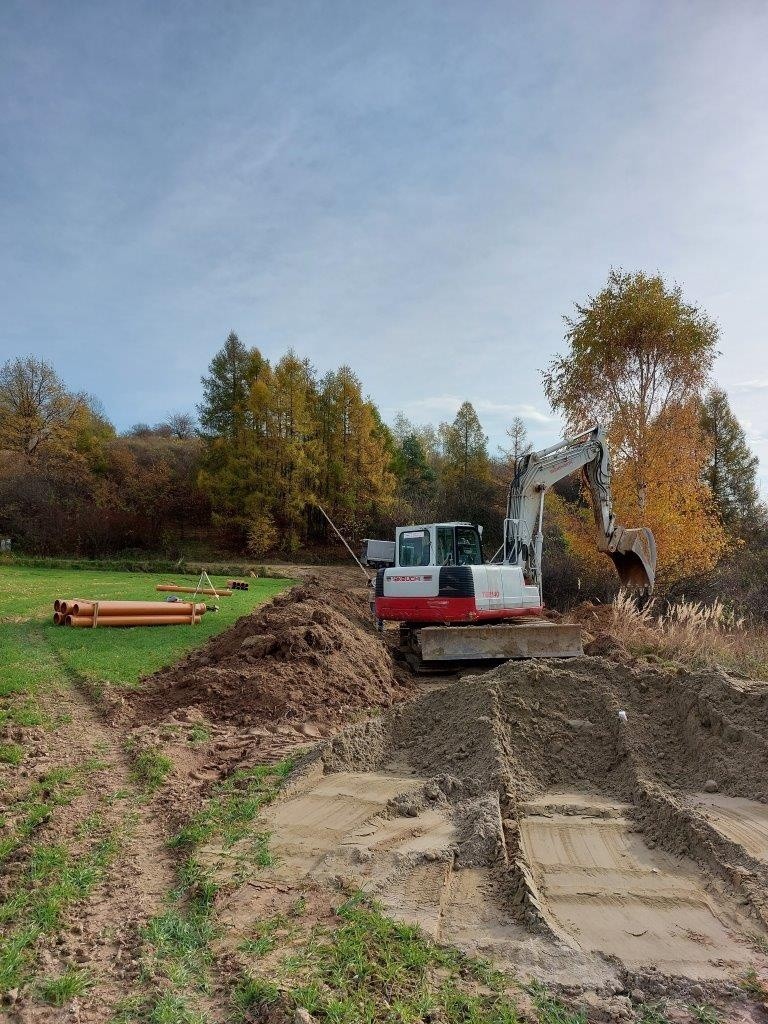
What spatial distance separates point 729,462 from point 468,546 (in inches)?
1031

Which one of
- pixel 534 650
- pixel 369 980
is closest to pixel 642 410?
pixel 534 650

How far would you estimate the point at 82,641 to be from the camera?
1188cm

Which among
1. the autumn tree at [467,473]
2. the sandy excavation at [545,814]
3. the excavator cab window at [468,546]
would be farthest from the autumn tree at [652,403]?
the autumn tree at [467,473]

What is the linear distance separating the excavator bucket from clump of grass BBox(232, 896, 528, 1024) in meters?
11.1

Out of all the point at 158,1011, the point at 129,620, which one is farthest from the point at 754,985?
the point at 129,620

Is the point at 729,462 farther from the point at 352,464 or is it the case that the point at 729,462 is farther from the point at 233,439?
the point at 233,439

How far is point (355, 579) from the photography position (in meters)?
29.7

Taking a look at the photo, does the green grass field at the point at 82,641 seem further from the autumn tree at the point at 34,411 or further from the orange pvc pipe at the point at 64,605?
the autumn tree at the point at 34,411

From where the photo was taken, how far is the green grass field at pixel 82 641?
9.34 m

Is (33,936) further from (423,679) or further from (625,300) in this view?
(625,300)

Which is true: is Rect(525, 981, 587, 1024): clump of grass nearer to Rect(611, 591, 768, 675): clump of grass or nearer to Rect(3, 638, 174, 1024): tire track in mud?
Rect(3, 638, 174, 1024): tire track in mud

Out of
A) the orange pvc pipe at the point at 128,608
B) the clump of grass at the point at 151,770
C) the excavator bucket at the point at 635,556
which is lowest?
the clump of grass at the point at 151,770

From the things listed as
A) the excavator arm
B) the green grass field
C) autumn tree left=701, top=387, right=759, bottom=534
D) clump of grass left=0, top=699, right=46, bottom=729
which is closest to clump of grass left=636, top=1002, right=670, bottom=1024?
clump of grass left=0, top=699, right=46, bottom=729

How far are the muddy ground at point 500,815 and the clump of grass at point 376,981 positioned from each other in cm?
15
